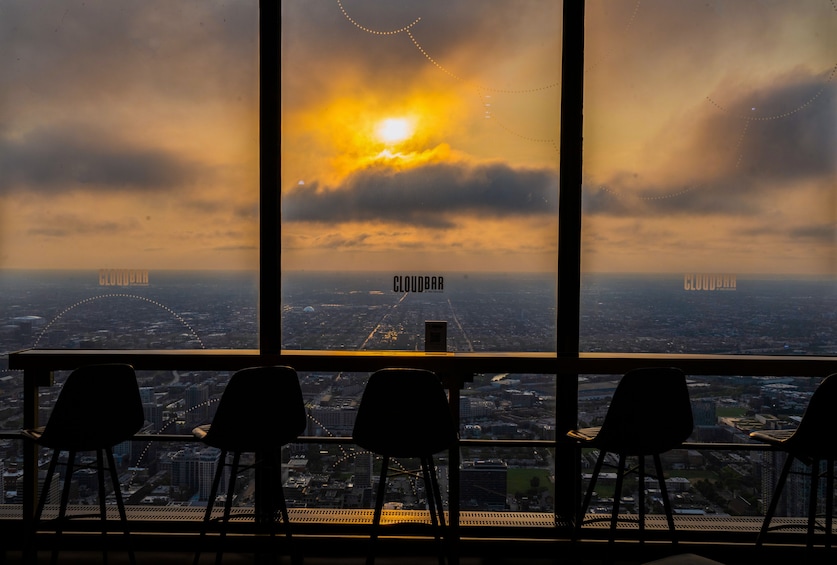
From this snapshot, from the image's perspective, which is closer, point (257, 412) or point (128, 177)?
point (257, 412)

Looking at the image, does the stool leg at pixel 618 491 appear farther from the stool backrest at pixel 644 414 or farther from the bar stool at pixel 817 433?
the bar stool at pixel 817 433

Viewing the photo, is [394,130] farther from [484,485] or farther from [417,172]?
[484,485]

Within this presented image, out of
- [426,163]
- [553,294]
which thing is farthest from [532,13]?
[553,294]

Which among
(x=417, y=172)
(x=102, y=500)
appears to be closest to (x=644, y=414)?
(x=417, y=172)

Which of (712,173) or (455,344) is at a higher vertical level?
(712,173)

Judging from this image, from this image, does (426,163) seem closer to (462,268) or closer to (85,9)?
(462,268)

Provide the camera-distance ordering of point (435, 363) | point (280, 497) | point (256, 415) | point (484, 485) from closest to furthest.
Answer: point (256, 415) < point (280, 497) < point (435, 363) < point (484, 485)
